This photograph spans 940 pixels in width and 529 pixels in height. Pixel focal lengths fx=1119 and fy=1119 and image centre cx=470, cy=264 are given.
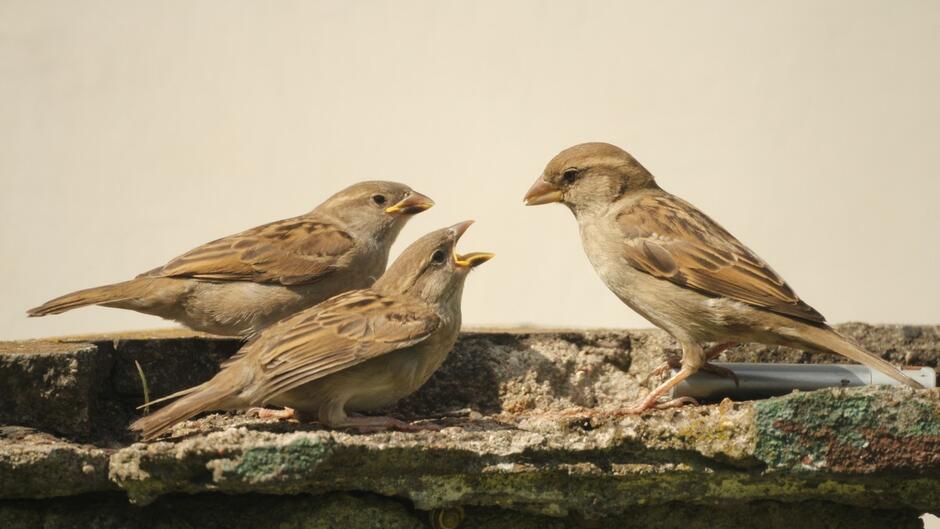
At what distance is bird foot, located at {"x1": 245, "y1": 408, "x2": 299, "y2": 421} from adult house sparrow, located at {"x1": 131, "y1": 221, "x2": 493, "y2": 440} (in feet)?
0.03

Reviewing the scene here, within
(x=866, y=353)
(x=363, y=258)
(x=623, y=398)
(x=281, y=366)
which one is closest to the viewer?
(x=281, y=366)

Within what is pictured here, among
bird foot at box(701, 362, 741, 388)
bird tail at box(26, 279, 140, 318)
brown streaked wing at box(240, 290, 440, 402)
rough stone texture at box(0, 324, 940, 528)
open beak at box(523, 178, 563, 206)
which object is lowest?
rough stone texture at box(0, 324, 940, 528)

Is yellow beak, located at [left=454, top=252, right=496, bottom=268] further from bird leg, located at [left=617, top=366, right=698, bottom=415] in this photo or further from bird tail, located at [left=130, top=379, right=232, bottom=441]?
bird tail, located at [left=130, top=379, right=232, bottom=441]

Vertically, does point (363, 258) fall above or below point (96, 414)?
above

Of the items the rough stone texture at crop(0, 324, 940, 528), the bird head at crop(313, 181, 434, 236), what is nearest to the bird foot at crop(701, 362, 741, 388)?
the rough stone texture at crop(0, 324, 940, 528)

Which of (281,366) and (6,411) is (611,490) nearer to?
(281,366)

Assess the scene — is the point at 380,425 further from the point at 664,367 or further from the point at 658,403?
the point at 664,367

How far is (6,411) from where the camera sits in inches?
126

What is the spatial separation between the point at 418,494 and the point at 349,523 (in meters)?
0.21

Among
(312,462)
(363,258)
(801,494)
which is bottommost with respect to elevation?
(801,494)

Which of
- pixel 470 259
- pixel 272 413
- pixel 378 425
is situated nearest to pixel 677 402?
pixel 470 259

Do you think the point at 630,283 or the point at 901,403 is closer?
the point at 901,403

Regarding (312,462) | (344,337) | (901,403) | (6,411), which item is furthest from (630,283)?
(6,411)

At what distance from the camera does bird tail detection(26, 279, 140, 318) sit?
4438mm
